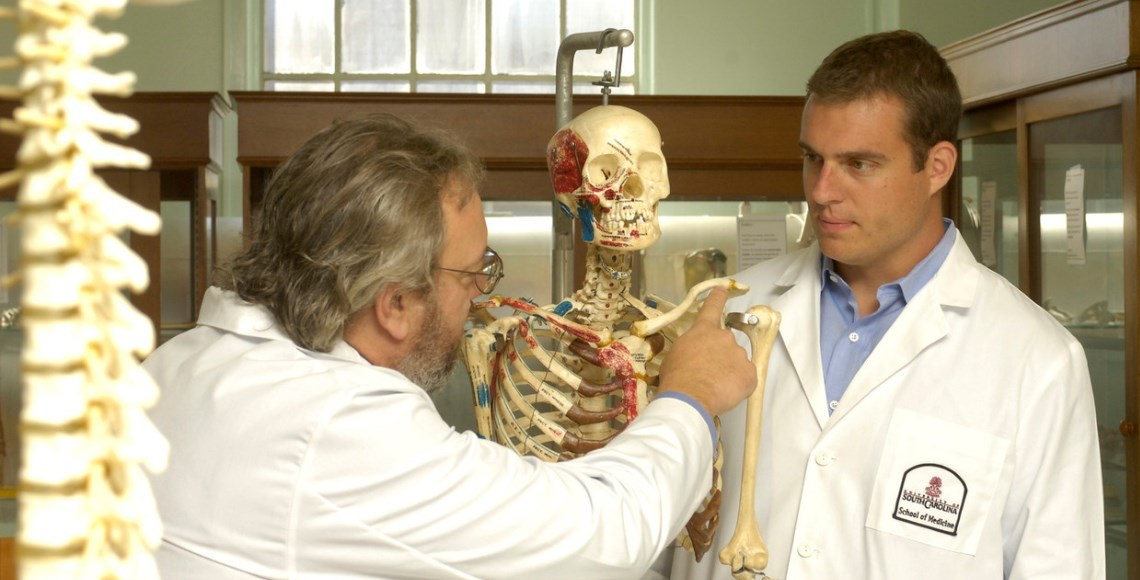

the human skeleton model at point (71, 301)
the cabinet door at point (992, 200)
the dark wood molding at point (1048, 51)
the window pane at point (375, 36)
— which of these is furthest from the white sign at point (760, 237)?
the window pane at point (375, 36)

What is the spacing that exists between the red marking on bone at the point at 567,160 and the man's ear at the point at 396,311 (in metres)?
0.42

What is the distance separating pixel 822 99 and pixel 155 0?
1.42 metres

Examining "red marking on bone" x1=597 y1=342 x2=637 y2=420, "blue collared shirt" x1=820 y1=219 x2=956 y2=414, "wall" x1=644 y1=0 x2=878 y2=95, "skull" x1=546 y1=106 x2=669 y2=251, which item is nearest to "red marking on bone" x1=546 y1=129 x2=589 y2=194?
"skull" x1=546 y1=106 x2=669 y2=251

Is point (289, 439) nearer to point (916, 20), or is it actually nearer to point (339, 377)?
point (339, 377)

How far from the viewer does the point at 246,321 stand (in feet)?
Answer: 4.40

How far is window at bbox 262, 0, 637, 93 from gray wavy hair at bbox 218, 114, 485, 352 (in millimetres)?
5265

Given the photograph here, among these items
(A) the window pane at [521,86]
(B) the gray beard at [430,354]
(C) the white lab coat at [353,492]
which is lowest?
(C) the white lab coat at [353,492]

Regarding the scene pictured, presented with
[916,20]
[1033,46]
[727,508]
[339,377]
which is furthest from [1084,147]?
[916,20]

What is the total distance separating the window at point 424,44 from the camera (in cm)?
656

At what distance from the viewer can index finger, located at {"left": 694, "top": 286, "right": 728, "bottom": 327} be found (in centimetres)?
156

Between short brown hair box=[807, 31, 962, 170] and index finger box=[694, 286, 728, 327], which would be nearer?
index finger box=[694, 286, 728, 327]

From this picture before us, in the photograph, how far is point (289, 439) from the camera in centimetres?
120

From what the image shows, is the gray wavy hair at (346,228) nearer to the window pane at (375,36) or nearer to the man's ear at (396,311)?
the man's ear at (396,311)

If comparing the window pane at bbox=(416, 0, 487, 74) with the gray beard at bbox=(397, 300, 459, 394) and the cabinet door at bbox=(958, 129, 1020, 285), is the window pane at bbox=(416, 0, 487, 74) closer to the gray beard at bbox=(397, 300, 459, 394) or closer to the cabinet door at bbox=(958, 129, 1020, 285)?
the cabinet door at bbox=(958, 129, 1020, 285)
